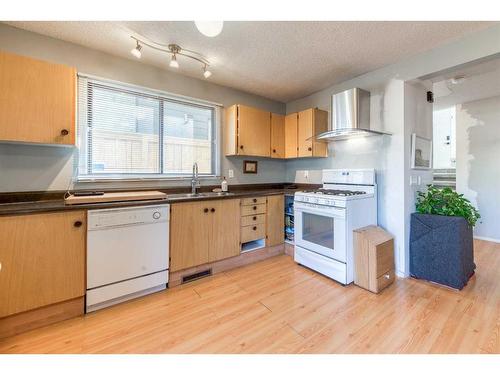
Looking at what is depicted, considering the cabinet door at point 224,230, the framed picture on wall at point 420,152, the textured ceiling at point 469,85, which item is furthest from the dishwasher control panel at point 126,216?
the textured ceiling at point 469,85

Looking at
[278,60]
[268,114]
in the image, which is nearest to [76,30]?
[278,60]

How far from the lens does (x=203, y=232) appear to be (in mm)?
2406

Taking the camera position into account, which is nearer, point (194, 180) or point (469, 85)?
point (194, 180)

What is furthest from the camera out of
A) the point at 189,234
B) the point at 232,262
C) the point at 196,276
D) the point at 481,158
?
the point at 481,158

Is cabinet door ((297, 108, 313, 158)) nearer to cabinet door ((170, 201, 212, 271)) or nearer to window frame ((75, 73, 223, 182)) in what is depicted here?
window frame ((75, 73, 223, 182))

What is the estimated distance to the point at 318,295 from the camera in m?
2.09

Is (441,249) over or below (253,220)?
below

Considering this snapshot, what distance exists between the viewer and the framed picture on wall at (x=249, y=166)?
11.3ft

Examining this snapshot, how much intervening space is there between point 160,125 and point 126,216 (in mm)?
1294

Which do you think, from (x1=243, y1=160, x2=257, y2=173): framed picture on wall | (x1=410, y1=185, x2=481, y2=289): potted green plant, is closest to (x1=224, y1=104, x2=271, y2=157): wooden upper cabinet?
(x1=243, y1=160, x2=257, y2=173): framed picture on wall

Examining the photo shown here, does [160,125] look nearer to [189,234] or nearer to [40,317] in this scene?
[189,234]

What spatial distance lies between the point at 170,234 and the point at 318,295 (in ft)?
5.08

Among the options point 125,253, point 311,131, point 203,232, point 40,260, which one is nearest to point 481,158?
point 311,131

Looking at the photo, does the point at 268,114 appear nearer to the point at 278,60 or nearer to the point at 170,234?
the point at 278,60
